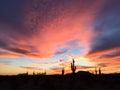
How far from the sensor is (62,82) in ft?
72.7

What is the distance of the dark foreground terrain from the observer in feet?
71.9

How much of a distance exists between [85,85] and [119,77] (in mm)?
3363

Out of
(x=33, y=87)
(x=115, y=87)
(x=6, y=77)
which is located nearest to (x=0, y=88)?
(x=6, y=77)

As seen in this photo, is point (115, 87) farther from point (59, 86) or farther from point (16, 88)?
point (16, 88)

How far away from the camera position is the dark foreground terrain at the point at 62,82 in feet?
71.9

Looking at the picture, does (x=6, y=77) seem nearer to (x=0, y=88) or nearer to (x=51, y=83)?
(x=0, y=88)

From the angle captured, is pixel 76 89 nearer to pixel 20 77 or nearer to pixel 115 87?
pixel 115 87

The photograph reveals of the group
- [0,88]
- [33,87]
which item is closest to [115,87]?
[33,87]

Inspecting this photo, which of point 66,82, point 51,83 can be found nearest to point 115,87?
point 66,82

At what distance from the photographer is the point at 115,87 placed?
22016 mm

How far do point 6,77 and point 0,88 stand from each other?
1414 millimetres

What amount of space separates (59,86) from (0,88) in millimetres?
5858

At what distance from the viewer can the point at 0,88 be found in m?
22.8

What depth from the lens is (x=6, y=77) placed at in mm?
22328
